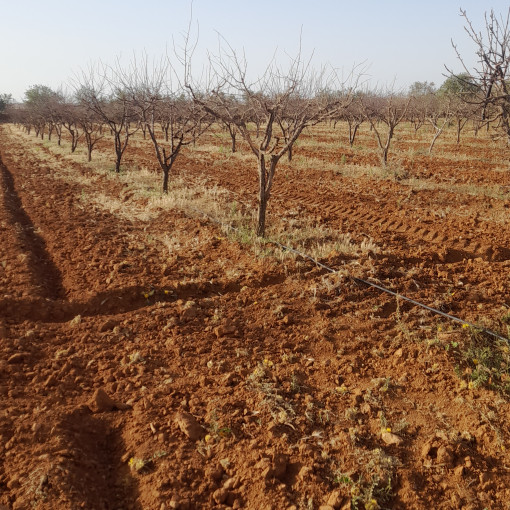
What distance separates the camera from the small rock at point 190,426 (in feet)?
8.66

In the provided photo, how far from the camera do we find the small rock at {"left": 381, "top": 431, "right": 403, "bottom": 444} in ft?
8.25

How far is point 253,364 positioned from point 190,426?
881 mm

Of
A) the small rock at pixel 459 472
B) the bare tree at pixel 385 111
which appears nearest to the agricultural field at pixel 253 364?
the small rock at pixel 459 472

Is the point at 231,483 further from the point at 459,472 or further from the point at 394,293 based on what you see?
the point at 394,293

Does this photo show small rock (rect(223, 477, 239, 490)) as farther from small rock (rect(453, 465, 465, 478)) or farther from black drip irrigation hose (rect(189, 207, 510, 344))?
black drip irrigation hose (rect(189, 207, 510, 344))

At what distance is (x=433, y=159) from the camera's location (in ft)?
46.9

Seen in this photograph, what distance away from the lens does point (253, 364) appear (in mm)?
3402

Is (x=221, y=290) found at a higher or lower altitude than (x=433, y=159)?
lower

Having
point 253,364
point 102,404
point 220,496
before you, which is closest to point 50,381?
point 102,404

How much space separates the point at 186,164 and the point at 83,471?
12.7 meters

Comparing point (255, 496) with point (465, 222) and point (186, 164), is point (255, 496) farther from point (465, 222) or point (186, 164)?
point (186, 164)

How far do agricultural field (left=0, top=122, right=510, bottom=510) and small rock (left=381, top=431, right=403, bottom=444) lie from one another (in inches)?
0.4

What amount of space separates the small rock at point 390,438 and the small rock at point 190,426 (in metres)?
1.22

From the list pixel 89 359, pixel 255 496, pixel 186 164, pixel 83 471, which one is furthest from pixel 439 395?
pixel 186 164
